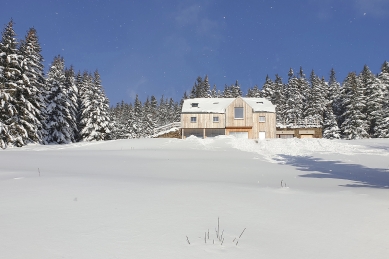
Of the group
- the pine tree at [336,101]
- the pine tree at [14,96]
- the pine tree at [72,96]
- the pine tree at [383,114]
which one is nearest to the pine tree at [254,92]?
the pine tree at [336,101]

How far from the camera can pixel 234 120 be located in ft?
129

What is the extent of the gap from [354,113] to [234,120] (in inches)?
952

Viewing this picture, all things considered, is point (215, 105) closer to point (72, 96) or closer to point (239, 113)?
point (239, 113)

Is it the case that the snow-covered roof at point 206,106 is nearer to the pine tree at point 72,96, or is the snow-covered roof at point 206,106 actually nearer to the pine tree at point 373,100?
the pine tree at point 72,96

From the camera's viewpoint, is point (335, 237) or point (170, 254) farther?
point (335, 237)

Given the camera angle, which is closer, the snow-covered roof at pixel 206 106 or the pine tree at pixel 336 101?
Answer: the snow-covered roof at pixel 206 106

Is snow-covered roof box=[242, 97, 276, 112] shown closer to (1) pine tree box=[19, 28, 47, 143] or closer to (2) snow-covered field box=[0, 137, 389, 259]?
(1) pine tree box=[19, 28, 47, 143]

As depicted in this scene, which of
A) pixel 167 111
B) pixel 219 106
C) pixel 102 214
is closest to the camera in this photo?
pixel 102 214

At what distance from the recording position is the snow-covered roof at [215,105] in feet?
130

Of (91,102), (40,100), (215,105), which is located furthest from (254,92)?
(40,100)

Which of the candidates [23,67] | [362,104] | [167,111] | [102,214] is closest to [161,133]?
[23,67]

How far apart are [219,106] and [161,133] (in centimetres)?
1116

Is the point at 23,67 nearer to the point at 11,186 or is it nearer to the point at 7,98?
the point at 7,98

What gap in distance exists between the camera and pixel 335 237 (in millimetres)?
3885
